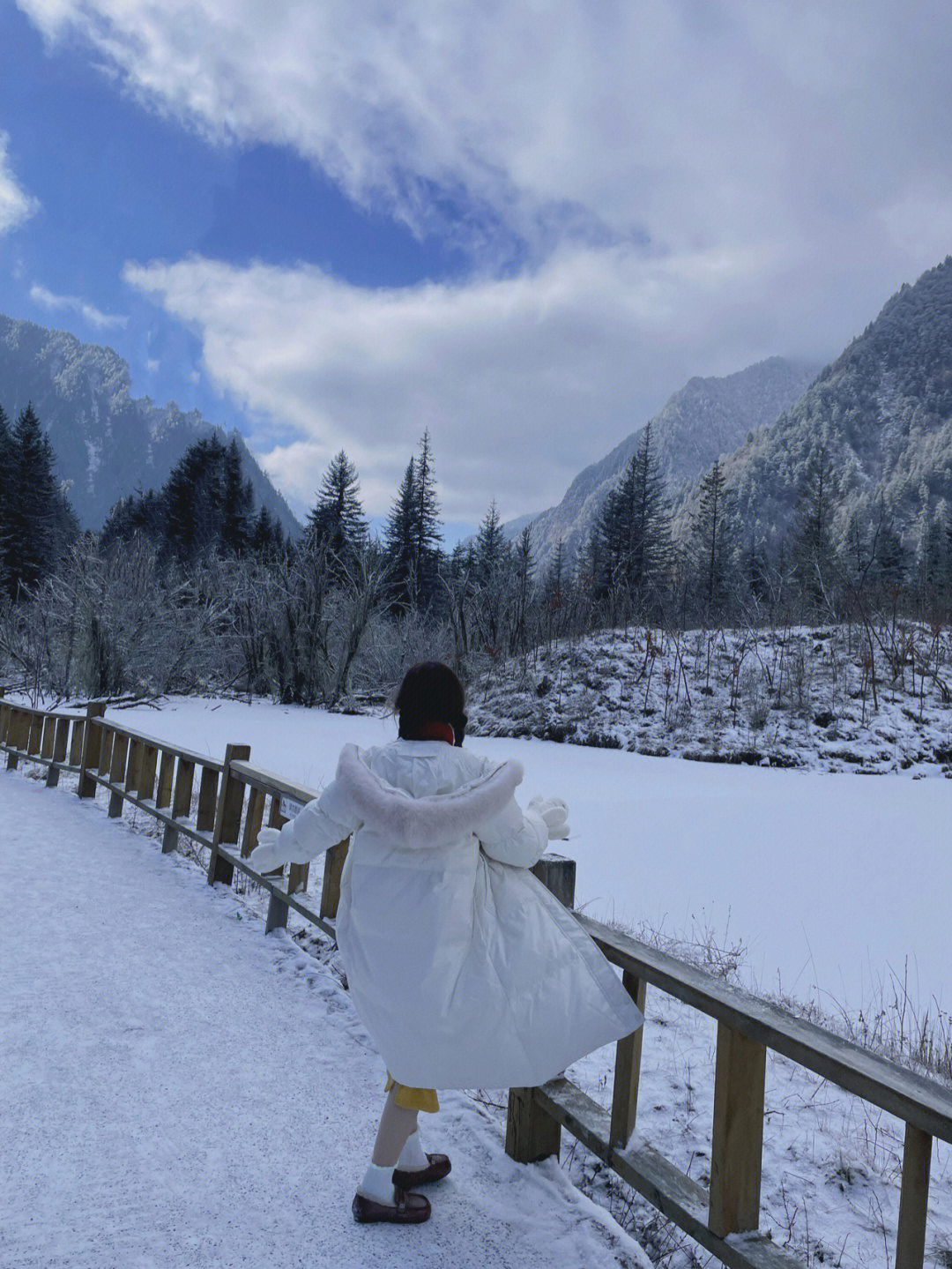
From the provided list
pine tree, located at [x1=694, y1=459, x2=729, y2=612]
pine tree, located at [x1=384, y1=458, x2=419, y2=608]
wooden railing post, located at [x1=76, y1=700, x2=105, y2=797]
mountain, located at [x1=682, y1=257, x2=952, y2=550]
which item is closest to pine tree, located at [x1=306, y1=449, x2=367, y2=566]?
pine tree, located at [x1=384, y1=458, x2=419, y2=608]

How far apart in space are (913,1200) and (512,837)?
105 centimetres

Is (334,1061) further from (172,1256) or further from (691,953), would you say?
(691,953)

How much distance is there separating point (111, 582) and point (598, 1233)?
61.3 ft

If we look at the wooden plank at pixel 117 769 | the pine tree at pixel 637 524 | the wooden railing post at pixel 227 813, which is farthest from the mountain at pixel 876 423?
the wooden railing post at pixel 227 813

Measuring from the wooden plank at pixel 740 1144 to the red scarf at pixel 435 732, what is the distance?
3.34ft

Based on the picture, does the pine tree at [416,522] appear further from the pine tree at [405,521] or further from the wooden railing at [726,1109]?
the wooden railing at [726,1109]

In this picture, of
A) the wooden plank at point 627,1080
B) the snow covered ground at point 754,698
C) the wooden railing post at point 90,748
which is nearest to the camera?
the wooden plank at point 627,1080

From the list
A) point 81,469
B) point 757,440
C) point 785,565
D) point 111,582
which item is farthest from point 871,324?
point 81,469

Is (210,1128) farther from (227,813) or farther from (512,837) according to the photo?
(227,813)

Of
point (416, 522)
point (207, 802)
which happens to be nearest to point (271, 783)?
point (207, 802)

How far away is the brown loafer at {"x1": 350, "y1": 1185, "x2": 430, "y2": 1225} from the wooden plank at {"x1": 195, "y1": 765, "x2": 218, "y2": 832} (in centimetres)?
400

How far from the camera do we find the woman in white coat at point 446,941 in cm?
192

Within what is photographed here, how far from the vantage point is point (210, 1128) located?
2.54 meters

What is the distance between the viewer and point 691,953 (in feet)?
15.6
